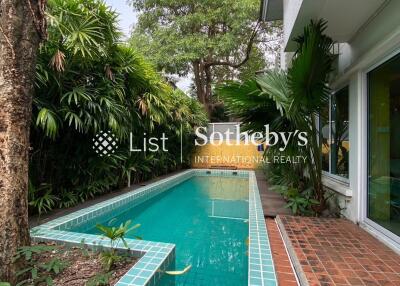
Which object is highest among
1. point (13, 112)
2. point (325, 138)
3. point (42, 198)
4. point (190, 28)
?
point (190, 28)

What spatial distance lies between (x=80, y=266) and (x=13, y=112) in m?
1.76

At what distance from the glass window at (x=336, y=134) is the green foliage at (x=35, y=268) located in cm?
453

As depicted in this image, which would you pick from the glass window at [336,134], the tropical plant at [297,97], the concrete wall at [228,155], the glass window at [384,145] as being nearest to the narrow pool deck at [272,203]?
the tropical plant at [297,97]

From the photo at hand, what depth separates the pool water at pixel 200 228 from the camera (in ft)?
10.1

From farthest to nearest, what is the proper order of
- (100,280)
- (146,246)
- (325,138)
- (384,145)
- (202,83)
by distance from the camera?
(202,83) < (325,138) < (384,145) < (146,246) < (100,280)

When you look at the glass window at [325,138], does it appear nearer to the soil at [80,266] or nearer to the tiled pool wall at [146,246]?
the tiled pool wall at [146,246]

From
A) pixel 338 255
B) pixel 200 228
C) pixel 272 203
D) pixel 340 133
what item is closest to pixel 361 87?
pixel 340 133

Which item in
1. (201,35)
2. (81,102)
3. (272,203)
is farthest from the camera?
(201,35)

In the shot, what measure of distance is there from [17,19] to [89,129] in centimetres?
304

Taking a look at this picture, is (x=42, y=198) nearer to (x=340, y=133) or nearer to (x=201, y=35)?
(x=340, y=133)

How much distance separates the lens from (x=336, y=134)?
4.91 meters

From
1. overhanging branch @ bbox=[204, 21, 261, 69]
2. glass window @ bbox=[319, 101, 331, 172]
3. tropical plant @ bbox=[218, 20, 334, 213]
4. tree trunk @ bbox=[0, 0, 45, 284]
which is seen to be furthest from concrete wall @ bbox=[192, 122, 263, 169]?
tree trunk @ bbox=[0, 0, 45, 284]

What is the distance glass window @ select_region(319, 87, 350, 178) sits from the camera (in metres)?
4.55

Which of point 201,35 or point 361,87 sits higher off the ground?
point 201,35
